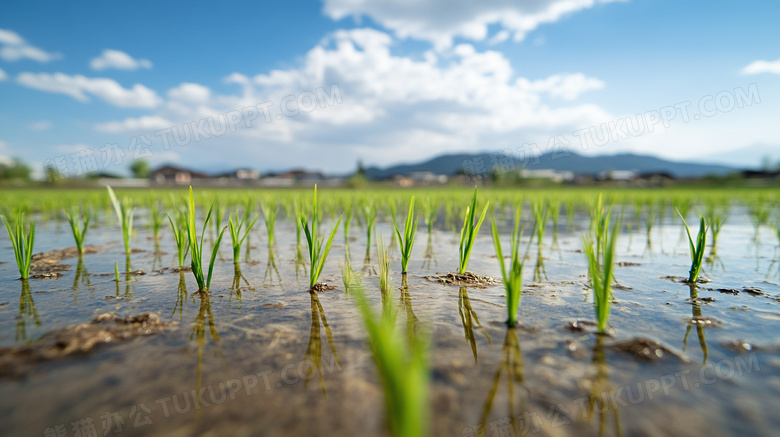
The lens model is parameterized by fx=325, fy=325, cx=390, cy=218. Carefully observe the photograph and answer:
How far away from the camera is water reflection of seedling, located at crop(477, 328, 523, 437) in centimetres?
83

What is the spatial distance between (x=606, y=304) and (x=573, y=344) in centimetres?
22

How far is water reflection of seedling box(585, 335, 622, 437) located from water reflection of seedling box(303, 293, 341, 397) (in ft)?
2.39

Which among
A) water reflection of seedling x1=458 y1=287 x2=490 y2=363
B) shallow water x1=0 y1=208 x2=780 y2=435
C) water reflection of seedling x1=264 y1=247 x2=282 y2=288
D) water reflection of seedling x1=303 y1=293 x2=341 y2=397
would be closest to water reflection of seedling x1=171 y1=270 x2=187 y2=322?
shallow water x1=0 y1=208 x2=780 y2=435

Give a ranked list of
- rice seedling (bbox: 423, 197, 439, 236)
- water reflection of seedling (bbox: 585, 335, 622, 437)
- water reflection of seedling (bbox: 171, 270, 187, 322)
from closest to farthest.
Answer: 1. water reflection of seedling (bbox: 585, 335, 622, 437)
2. water reflection of seedling (bbox: 171, 270, 187, 322)
3. rice seedling (bbox: 423, 197, 439, 236)

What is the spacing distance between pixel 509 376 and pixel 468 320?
449 millimetres

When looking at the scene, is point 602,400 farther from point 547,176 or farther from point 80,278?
point 547,176

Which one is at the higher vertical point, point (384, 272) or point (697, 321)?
point (384, 272)

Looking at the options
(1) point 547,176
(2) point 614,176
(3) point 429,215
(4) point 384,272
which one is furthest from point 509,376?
(1) point 547,176

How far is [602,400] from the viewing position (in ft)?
3.00

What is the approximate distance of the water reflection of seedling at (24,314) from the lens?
1.28m

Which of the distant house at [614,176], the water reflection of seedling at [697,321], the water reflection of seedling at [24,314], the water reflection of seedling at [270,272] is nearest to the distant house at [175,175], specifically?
the water reflection of seedling at [270,272]

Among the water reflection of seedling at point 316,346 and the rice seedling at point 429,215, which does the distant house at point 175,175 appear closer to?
the rice seedling at point 429,215

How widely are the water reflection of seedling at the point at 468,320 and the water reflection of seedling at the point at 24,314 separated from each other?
1.70 meters

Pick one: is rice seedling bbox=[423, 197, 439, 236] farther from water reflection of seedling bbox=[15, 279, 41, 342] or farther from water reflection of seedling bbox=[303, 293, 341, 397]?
water reflection of seedling bbox=[15, 279, 41, 342]
